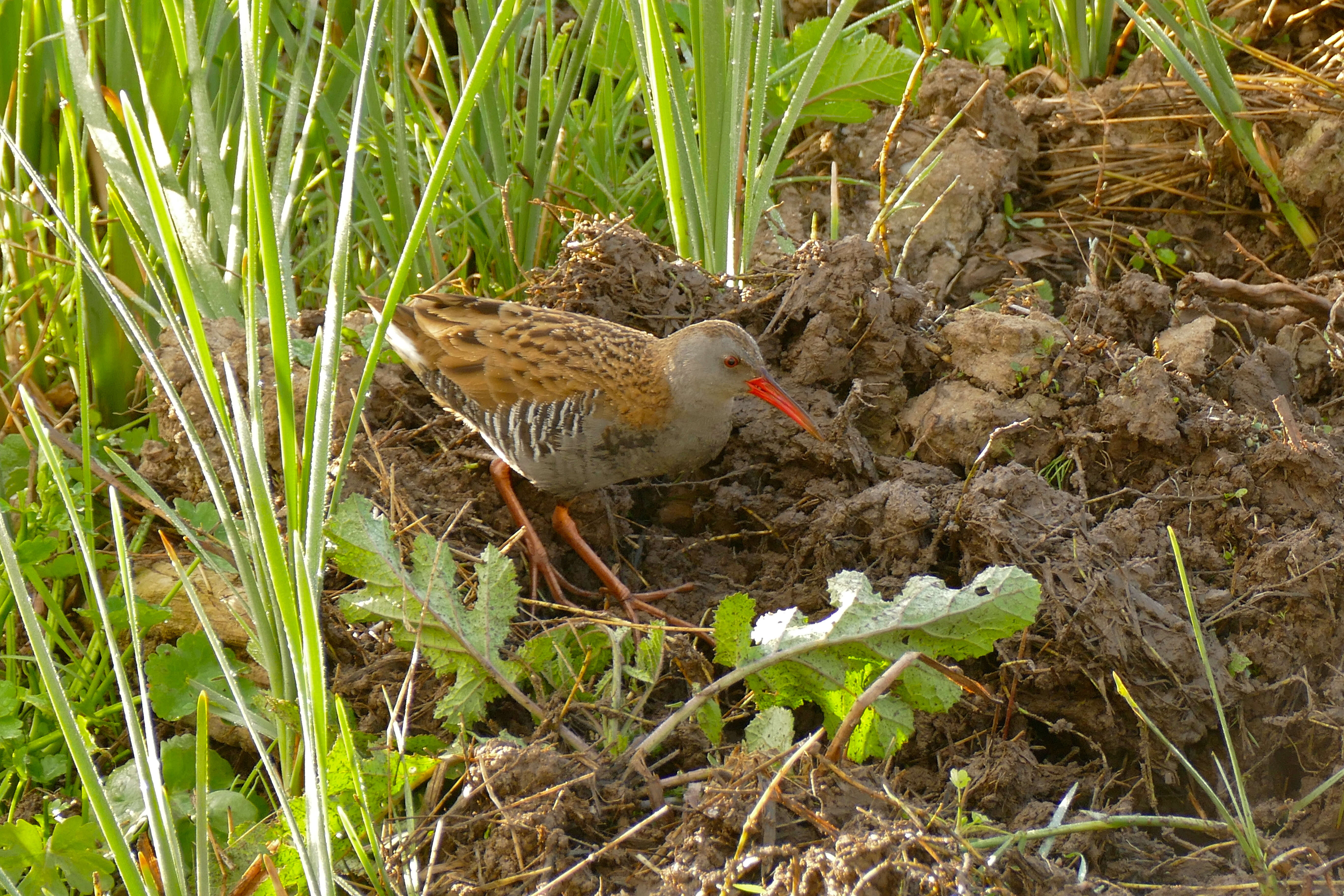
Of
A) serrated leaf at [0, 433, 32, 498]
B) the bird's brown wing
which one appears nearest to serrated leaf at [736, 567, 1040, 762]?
the bird's brown wing

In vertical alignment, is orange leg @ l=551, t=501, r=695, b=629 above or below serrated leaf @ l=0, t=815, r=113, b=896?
below

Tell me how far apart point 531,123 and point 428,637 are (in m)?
1.98

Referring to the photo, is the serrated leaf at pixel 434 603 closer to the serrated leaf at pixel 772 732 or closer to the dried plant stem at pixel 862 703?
the serrated leaf at pixel 772 732

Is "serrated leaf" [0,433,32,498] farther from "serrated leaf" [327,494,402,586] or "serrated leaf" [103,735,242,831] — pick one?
"serrated leaf" [327,494,402,586]

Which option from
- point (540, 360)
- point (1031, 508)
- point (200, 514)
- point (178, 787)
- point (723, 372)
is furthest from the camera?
point (540, 360)

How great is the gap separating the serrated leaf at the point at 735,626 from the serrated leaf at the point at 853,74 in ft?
7.76

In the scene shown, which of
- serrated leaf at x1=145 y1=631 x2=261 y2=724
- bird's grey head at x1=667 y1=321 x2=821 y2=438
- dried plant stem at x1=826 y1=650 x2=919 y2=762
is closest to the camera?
dried plant stem at x1=826 y1=650 x2=919 y2=762

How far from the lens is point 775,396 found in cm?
304

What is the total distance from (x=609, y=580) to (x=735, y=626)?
815 millimetres

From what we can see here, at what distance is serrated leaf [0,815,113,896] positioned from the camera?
2.02 meters

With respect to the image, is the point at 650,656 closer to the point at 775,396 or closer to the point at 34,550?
the point at 775,396

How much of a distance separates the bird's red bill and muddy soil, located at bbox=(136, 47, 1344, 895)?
0.31ft

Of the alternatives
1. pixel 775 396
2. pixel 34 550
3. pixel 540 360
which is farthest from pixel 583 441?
pixel 34 550

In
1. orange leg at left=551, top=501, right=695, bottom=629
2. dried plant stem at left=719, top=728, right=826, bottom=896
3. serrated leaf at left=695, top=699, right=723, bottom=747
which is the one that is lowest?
orange leg at left=551, top=501, right=695, bottom=629
